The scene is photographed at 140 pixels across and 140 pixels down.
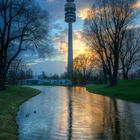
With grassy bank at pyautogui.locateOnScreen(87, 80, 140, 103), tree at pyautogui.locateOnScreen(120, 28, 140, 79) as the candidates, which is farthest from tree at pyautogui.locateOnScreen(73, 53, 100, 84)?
grassy bank at pyautogui.locateOnScreen(87, 80, 140, 103)

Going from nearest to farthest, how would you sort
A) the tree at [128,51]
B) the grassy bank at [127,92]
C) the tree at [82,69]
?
the grassy bank at [127,92]
the tree at [128,51]
the tree at [82,69]

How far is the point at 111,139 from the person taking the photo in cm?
1468

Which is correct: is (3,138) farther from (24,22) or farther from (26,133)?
(24,22)

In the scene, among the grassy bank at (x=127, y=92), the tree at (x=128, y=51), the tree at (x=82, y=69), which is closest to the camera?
the grassy bank at (x=127, y=92)

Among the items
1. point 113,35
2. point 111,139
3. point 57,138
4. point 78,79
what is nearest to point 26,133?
point 57,138

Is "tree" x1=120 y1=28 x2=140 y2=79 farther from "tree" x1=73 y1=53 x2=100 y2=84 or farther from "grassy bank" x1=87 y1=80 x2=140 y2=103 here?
"tree" x1=73 y1=53 x2=100 y2=84

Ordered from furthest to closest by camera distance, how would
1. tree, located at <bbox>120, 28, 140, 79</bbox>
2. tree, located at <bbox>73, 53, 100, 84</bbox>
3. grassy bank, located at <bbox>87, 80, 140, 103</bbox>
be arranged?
tree, located at <bbox>73, 53, 100, 84</bbox>, tree, located at <bbox>120, 28, 140, 79</bbox>, grassy bank, located at <bbox>87, 80, 140, 103</bbox>

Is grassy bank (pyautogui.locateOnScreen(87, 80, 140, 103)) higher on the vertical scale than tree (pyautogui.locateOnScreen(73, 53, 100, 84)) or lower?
lower

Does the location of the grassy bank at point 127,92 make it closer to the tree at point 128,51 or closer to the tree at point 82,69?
the tree at point 128,51

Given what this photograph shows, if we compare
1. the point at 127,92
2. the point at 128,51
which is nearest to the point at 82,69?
the point at 128,51

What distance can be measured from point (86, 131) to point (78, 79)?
149 metres

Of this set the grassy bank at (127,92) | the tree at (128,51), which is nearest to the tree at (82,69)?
the tree at (128,51)

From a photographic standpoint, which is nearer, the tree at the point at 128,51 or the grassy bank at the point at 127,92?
the grassy bank at the point at 127,92

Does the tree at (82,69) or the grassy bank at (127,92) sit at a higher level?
the tree at (82,69)
